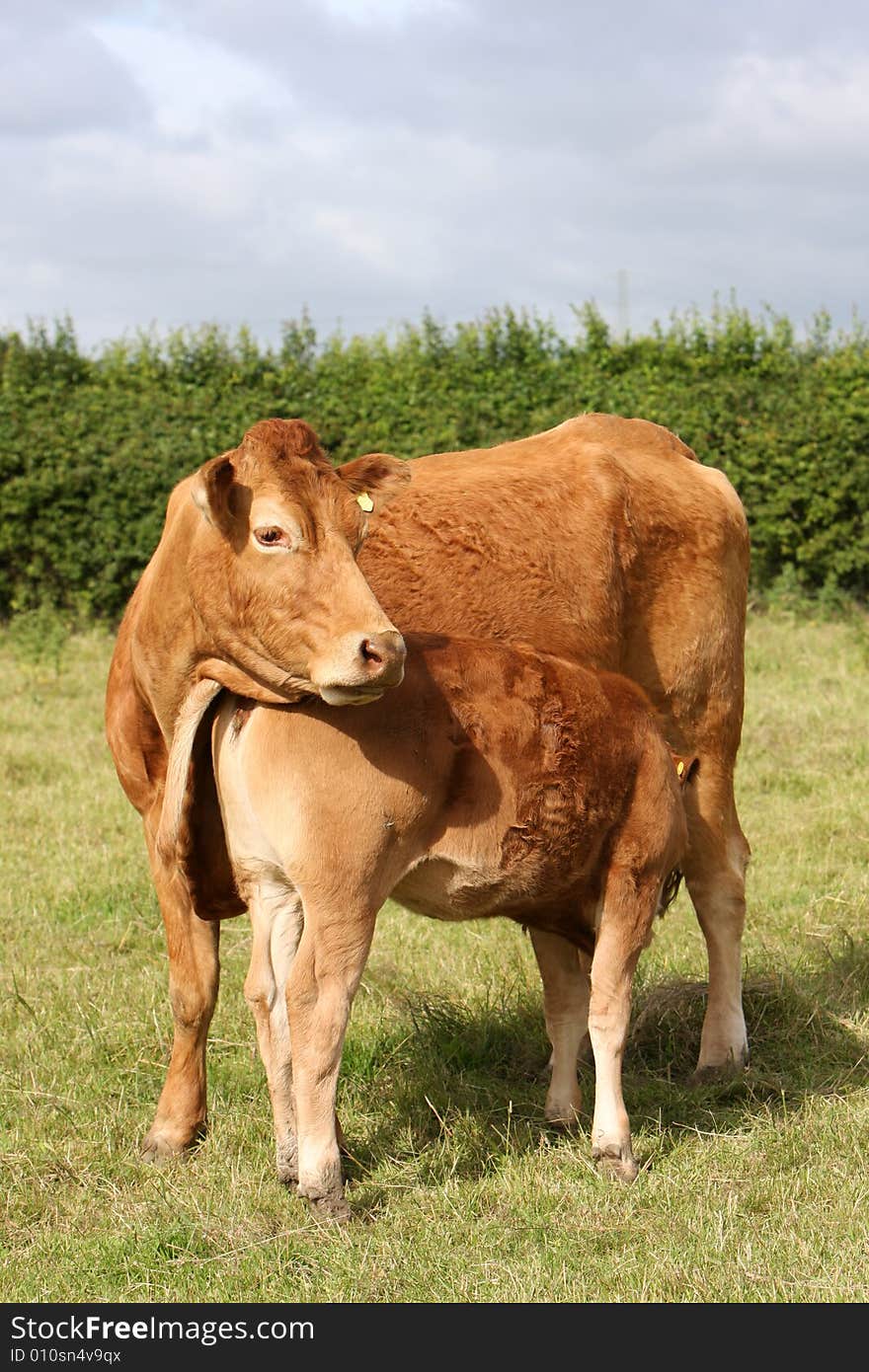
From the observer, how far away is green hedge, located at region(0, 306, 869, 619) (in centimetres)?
1502

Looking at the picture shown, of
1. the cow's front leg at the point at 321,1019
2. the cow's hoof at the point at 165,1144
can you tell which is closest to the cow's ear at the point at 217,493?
the cow's front leg at the point at 321,1019

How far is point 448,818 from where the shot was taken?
4.18 m

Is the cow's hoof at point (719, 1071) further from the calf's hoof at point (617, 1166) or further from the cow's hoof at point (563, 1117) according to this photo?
the calf's hoof at point (617, 1166)

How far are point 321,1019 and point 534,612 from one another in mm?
1614

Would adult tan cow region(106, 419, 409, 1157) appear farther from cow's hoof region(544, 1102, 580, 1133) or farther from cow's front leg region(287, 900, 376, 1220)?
cow's hoof region(544, 1102, 580, 1133)

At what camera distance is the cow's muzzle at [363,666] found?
146 inches

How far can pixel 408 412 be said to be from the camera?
15.9 meters

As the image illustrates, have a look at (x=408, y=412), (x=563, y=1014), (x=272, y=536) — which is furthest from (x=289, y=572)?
(x=408, y=412)

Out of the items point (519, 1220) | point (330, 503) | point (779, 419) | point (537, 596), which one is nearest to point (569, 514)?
point (537, 596)

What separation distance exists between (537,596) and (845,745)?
17.2ft

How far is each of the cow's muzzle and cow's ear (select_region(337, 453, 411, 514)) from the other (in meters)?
0.53

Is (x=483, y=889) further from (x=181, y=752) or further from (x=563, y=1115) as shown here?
(x=563, y=1115)

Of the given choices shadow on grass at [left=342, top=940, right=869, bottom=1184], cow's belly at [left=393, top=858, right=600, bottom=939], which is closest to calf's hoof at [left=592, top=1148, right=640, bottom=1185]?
shadow on grass at [left=342, top=940, right=869, bottom=1184]

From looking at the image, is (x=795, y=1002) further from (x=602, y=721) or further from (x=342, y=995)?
(x=342, y=995)
